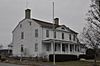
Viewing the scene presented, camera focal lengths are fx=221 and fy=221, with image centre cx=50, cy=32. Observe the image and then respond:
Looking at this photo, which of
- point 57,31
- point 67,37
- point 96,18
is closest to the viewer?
point 96,18

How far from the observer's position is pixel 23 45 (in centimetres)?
4872

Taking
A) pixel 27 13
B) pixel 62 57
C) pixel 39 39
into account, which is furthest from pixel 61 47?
pixel 27 13

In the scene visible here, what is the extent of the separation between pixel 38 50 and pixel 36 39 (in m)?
2.38

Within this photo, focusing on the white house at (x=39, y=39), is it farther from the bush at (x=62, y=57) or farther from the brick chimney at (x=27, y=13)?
the bush at (x=62, y=57)

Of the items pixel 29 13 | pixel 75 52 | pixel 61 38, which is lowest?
pixel 75 52

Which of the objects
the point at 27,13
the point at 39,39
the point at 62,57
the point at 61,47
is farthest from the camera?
the point at 27,13

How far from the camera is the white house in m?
44.9

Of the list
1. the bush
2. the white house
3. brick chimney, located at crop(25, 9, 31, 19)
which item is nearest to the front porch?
the white house

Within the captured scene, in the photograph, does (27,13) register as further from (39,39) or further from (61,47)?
(61,47)

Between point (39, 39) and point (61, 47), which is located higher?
point (39, 39)

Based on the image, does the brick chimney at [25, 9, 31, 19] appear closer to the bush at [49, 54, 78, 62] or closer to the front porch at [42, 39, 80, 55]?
the front porch at [42, 39, 80, 55]

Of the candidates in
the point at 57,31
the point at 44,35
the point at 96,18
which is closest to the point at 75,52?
the point at 57,31

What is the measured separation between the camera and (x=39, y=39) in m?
45.2

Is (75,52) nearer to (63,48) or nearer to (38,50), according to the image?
(63,48)
